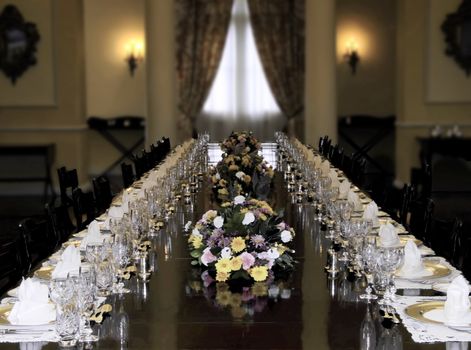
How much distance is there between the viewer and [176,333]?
2.88m

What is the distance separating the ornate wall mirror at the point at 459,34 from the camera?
1200 centimetres

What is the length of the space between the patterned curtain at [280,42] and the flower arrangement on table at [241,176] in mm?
7398

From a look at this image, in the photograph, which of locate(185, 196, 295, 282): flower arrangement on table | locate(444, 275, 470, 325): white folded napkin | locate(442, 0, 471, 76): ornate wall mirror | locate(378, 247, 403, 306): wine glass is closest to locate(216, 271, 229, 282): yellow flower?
A: locate(185, 196, 295, 282): flower arrangement on table

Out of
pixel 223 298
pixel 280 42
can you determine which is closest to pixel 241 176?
pixel 223 298

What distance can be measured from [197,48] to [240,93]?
1.10 metres

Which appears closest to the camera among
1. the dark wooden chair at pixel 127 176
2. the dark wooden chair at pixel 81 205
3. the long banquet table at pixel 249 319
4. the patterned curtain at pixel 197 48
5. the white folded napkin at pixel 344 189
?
the long banquet table at pixel 249 319

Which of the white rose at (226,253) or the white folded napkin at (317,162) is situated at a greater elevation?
the white folded napkin at (317,162)

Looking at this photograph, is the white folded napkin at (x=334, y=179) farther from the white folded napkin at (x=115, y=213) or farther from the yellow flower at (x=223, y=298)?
the yellow flower at (x=223, y=298)

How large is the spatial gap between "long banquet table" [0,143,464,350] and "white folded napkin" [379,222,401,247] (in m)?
0.49

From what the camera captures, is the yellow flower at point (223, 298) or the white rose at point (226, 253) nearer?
the yellow flower at point (223, 298)

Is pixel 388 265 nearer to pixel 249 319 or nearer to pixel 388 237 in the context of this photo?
pixel 249 319

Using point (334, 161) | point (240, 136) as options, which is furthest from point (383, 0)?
point (240, 136)

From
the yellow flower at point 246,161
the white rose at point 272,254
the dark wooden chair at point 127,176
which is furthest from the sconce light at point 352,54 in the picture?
the white rose at point 272,254

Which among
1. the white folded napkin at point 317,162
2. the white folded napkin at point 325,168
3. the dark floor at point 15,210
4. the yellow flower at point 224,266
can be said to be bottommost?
the dark floor at point 15,210
